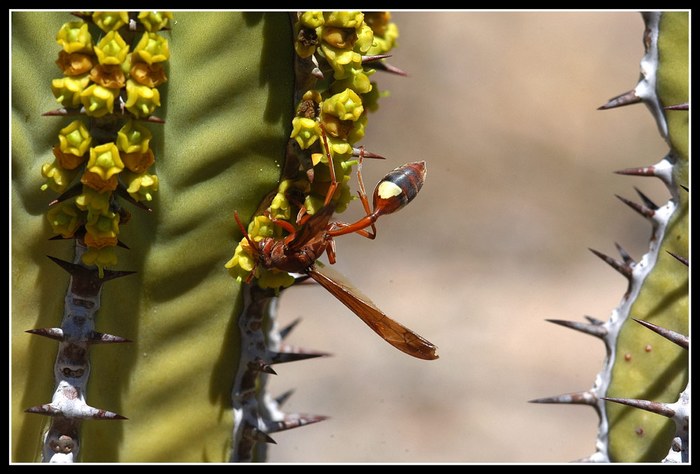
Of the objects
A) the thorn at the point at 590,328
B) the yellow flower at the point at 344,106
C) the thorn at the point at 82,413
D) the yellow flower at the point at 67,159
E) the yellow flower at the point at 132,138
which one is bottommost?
the thorn at the point at 590,328

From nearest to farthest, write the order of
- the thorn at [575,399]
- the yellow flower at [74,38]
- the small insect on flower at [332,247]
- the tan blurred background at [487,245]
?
the yellow flower at [74,38]
the small insect on flower at [332,247]
the thorn at [575,399]
the tan blurred background at [487,245]

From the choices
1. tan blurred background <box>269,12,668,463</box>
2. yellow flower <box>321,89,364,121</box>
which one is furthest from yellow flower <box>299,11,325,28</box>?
tan blurred background <box>269,12,668,463</box>

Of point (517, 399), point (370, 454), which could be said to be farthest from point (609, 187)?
point (370, 454)

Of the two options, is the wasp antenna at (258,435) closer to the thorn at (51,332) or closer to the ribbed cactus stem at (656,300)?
the thorn at (51,332)

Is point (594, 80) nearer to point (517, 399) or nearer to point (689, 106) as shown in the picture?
point (517, 399)

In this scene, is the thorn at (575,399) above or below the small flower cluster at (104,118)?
below

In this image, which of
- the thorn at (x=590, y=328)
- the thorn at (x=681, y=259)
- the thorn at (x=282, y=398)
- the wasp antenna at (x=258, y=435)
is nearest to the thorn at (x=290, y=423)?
the wasp antenna at (x=258, y=435)
